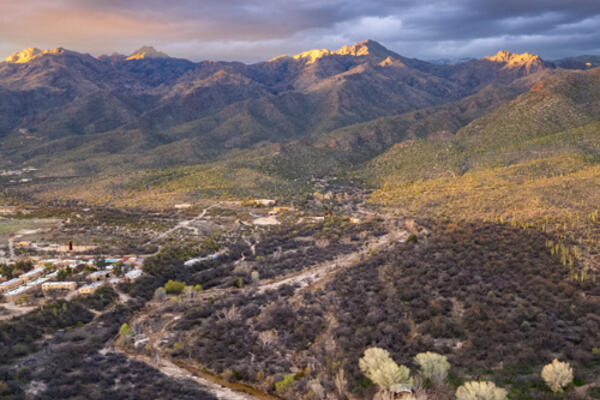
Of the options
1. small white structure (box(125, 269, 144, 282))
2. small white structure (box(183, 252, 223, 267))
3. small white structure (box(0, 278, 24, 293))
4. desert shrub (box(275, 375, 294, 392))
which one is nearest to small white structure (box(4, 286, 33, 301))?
small white structure (box(0, 278, 24, 293))

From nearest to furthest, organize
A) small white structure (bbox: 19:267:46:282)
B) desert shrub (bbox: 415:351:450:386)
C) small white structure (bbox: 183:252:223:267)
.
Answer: desert shrub (bbox: 415:351:450:386) < small white structure (bbox: 19:267:46:282) < small white structure (bbox: 183:252:223:267)

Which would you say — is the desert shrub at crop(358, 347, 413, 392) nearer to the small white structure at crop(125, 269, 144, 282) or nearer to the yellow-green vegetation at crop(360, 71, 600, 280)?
the yellow-green vegetation at crop(360, 71, 600, 280)

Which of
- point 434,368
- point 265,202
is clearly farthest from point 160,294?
point 265,202

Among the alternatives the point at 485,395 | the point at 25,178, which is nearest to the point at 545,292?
the point at 485,395

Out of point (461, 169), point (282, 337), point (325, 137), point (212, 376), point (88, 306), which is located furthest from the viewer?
point (325, 137)

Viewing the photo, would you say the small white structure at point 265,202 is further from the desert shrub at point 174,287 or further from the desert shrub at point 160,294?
the desert shrub at point 160,294

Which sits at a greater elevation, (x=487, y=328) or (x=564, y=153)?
(x=564, y=153)

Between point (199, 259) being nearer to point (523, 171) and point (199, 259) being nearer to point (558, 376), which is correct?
point (558, 376)

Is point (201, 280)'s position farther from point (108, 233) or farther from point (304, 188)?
point (304, 188)

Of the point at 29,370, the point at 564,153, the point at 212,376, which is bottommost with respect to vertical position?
the point at 212,376
